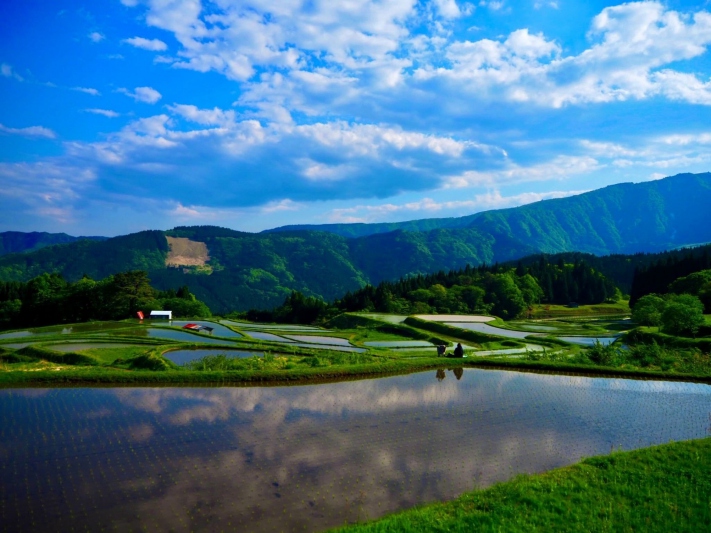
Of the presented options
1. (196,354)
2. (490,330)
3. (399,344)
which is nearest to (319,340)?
(399,344)

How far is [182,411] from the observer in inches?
637

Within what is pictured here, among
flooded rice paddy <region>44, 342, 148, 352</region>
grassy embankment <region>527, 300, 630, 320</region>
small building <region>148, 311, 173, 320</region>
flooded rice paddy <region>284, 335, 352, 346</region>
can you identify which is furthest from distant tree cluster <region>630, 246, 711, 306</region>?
flooded rice paddy <region>44, 342, 148, 352</region>

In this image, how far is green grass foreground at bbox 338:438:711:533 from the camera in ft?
29.0

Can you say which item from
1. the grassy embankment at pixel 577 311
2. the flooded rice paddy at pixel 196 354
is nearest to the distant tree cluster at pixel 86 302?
the flooded rice paddy at pixel 196 354

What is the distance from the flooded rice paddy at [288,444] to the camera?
9.81 meters

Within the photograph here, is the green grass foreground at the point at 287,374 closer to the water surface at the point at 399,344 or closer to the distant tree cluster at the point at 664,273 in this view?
the water surface at the point at 399,344

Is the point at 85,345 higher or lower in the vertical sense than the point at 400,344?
higher

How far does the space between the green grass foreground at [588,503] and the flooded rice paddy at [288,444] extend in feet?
3.52

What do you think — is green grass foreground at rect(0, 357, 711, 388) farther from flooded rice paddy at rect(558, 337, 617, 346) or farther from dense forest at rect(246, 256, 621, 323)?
dense forest at rect(246, 256, 621, 323)

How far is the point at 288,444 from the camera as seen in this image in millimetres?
13359

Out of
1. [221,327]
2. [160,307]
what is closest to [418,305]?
[221,327]

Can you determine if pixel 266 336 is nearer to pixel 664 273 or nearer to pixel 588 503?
pixel 588 503

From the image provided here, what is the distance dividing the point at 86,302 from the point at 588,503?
8099 cm

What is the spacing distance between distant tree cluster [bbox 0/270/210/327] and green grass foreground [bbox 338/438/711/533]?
2858 inches
